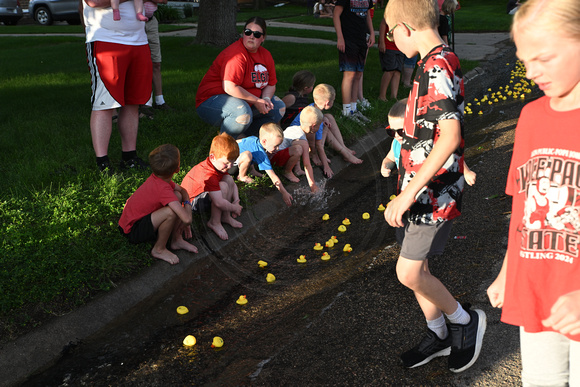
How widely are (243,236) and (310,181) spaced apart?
119 centimetres

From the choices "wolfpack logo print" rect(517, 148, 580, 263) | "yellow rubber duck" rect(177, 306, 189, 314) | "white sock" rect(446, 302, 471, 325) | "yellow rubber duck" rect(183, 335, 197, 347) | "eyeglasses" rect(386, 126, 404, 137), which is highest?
"wolfpack logo print" rect(517, 148, 580, 263)

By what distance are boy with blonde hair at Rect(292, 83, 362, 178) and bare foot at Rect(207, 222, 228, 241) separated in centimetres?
197

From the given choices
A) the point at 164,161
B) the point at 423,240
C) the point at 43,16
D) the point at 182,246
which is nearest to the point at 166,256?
the point at 182,246

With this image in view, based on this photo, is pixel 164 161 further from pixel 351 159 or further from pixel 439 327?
pixel 351 159

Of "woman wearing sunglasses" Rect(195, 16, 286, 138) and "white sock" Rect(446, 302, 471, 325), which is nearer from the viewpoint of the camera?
"white sock" Rect(446, 302, 471, 325)

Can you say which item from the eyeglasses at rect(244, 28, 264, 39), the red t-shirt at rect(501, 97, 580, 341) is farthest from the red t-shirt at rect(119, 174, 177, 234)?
the red t-shirt at rect(501, 97, 580, 341)

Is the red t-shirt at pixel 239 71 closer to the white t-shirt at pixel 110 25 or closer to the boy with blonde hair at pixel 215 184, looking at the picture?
the white t-shirt at pixel 110 25

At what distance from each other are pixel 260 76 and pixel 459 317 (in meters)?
Answer: 4.15

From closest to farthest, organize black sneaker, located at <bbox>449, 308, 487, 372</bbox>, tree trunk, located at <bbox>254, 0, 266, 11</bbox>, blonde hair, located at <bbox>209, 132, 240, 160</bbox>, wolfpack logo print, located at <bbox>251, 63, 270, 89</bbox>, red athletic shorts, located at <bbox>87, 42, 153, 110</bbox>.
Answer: black sneaker, located at <bbox>449, 308, 487, 372</bbox> < blonde hair, located at <bbox>209, 132, 240, 160</bbox> < red athletic shorts, located at <bbox>87, 42, 153, 110</bbox> < wolfpack logo print, located at <bbox>251, 63, 270, 89</bbox> < tree trunk, located at <bbox>254, 0, 266, 11</bbox>

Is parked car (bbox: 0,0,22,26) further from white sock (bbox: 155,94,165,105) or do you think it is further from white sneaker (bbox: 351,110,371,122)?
white sneaker (bbox: 351,110,371,122)

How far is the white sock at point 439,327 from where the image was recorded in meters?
3.22

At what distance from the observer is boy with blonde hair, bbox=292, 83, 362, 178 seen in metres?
6.67

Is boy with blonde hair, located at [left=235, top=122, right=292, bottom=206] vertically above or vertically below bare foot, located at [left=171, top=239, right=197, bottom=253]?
above

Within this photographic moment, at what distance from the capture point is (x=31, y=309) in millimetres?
3816
